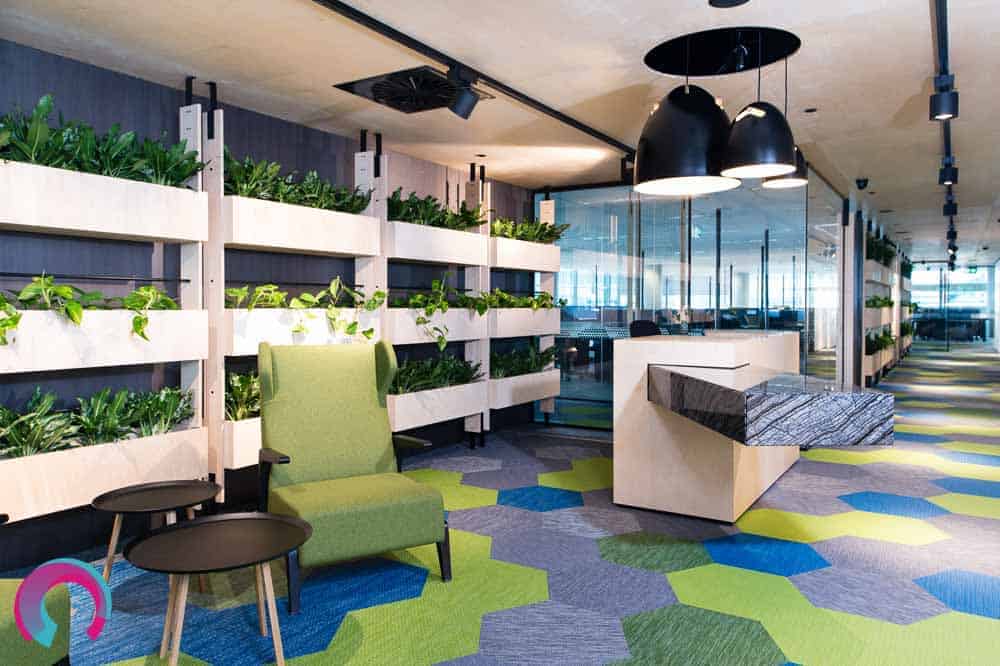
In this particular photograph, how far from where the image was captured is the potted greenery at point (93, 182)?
3.32 metres

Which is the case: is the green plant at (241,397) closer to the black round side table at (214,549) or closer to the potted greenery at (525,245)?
the black round side table at (214,549)

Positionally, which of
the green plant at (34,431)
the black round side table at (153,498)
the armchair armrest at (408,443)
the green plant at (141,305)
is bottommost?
the black round side table at (153,498)

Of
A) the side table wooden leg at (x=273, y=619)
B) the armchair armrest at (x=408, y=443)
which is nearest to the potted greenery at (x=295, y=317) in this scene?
the armchair armrest at (x=408, y=443)

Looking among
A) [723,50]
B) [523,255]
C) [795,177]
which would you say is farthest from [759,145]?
[523,255]

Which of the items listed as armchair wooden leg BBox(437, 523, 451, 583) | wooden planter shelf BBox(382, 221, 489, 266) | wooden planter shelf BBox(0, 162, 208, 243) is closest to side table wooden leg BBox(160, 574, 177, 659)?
armchair wooden leg BBox(437, 523, 451, 583)

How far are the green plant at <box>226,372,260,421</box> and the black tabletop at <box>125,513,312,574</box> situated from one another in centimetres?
176

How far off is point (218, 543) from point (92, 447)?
1.53 meters

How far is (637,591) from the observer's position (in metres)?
3.30

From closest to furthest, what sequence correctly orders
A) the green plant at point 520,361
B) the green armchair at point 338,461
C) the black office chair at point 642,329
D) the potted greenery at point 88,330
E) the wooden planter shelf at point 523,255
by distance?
the green armchair at point 338,461, the potted greenery at point 88,330, the black office chair at point 642,329, the wooden planter shelf at point 523,255, the green plant at point 520,361

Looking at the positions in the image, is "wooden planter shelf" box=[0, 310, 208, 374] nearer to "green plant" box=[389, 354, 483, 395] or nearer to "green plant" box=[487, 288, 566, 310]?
"green plant" box=[389, 354, 483, 395]

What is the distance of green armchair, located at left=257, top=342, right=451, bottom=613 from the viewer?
3.15 metres

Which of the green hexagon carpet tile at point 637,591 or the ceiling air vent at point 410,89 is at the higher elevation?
the ceiling air vent at point 410,89

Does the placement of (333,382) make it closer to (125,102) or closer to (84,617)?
(84,617)

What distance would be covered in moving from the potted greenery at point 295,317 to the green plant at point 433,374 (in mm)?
490
